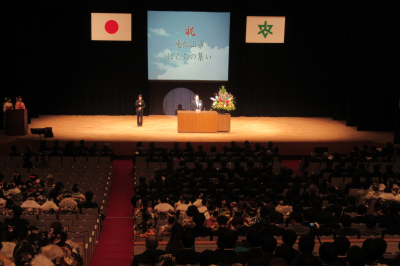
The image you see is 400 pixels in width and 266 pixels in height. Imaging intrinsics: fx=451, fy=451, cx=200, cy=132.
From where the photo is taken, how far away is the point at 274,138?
1370 centimetres

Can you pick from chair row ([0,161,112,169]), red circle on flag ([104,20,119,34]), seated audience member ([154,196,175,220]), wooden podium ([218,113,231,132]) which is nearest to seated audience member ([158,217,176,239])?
seated audience member ([154,196,175,220])

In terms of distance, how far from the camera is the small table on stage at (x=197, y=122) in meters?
14.2

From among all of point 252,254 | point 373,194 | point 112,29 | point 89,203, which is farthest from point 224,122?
point 252,254

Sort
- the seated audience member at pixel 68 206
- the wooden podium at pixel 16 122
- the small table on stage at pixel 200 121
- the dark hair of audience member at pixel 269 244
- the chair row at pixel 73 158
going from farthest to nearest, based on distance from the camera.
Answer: the small table on stage at pixel 200 121
the wooden podium at pixel 16 122
the chair row at pixel 73 158
the seated audience member at pixel 68 206
the dark hair of audience member at pixel 269 244

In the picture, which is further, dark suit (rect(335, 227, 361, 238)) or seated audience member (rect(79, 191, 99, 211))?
seated audience member (rect(79, 191, 99, 211))

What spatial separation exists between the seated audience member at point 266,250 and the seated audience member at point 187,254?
1.73ft

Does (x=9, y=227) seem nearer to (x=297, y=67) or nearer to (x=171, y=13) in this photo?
(x=171, y=13)

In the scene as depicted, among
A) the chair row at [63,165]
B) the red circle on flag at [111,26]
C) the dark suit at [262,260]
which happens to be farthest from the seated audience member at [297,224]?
the red circle on flag at [111,26]

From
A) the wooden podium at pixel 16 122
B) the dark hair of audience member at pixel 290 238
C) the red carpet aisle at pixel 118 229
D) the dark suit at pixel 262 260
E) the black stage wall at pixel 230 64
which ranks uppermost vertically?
the black stage wall at pixel 230 64

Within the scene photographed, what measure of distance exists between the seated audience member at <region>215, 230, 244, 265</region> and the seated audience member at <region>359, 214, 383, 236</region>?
6.40 feet

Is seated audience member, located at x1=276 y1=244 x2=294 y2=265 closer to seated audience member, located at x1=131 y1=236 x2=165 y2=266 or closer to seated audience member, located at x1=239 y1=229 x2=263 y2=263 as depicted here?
seated audience member, located at x1=239 y1=229 x2=263 y2=263

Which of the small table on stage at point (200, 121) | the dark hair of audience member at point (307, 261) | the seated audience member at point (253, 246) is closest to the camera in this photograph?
the dark hair of audience member at point (307, 261)

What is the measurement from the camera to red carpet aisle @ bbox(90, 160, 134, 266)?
6211mm

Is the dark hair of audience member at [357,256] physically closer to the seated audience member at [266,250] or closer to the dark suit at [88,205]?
the seated audience member at [266,250]
